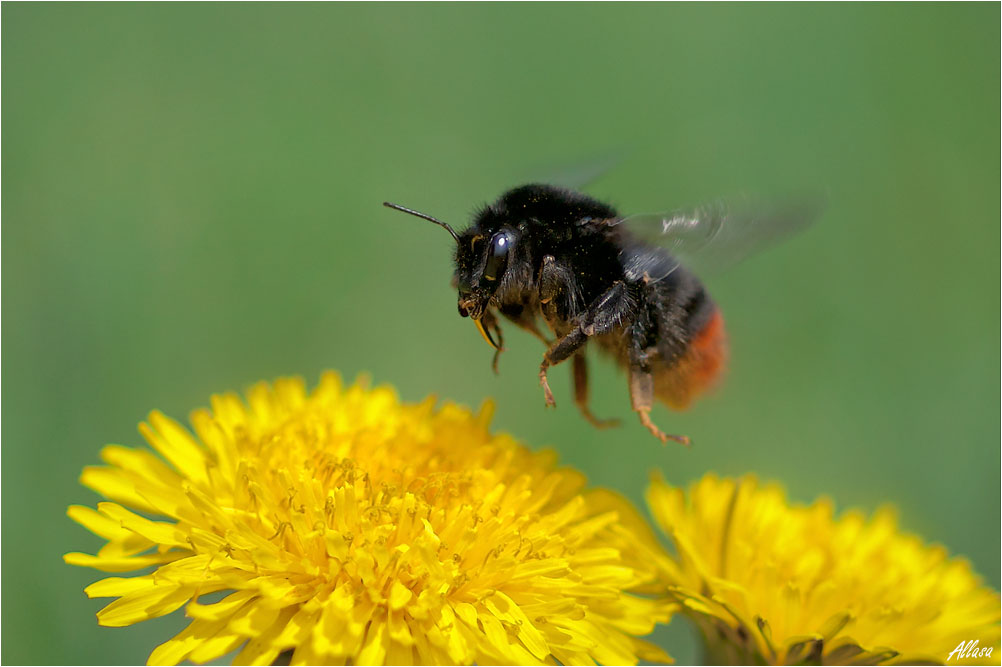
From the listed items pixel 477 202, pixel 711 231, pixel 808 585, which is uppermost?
pixel 477 202

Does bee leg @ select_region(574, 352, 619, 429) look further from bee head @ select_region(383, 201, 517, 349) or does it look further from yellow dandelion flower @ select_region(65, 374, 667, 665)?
bee head @ select_region(383, 201, 517, 349)

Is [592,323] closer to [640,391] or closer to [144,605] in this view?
[640,391]

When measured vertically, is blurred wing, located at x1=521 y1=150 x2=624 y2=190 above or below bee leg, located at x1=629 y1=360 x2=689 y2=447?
above

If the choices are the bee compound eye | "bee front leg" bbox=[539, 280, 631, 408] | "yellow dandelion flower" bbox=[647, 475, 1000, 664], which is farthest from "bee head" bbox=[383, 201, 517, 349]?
"yellow dandelion flower" bbox=[647, 475, 1000, 664]

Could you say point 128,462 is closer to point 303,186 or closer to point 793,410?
point 303,186

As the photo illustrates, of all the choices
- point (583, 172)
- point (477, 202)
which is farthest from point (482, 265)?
point (477, 202)
